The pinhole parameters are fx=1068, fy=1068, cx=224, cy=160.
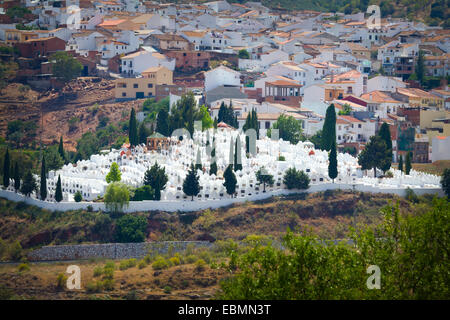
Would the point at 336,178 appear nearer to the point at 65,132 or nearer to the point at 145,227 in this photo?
the point at 145,227

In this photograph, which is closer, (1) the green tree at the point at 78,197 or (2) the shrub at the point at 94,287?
(2) the shrub at the point at 94,287

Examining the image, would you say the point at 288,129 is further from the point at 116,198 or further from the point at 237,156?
the point at 116,198

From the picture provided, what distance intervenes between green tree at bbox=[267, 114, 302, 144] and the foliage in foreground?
77.1 ft

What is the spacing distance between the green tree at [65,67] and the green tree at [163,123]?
15.4 meters

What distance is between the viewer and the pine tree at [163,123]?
2004 inches

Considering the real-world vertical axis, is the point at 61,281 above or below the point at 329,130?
below

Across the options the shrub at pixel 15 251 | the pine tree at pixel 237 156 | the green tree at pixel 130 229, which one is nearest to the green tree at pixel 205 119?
the pine tree at pixel 237 156

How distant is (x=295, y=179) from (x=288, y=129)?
9141 millimetres

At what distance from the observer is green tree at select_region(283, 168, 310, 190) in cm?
4375

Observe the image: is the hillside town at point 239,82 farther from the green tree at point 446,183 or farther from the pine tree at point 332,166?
the green tree at point 446,183

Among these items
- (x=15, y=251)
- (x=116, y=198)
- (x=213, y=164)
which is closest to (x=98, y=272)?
(x=116, y=198)

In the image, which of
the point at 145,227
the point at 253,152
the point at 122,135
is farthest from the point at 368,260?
the point at 122,135

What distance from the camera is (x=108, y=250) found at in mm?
41000

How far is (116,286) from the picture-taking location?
1462 inches
